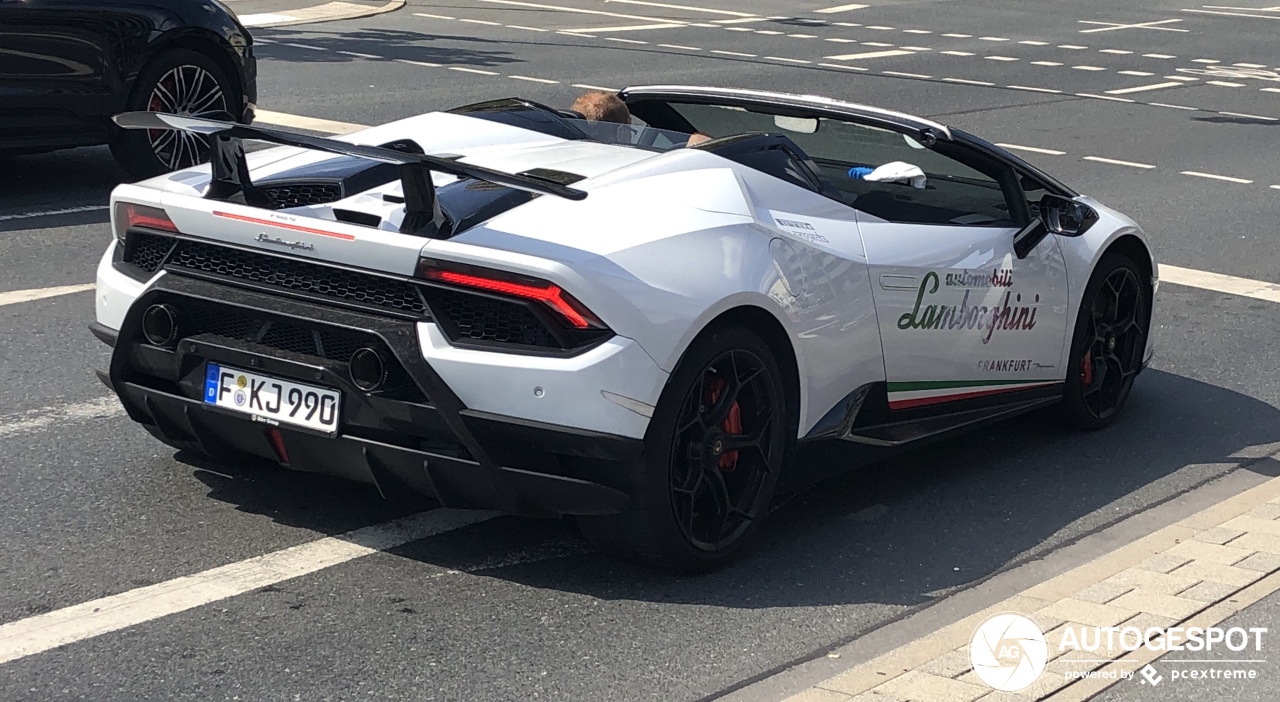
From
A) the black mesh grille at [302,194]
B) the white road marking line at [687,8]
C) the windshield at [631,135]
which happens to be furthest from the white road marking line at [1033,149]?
the white road marking line at [687,8]

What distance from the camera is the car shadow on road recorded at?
487cm

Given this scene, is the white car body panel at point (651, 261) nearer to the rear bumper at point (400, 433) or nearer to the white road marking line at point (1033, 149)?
the rear bumper at point (400, 433)

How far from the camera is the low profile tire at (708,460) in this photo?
4527 millimetres

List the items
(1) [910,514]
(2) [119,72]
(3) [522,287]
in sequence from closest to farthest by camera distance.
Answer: (3) [522,287], (1) [910,514], (2) [119,72]

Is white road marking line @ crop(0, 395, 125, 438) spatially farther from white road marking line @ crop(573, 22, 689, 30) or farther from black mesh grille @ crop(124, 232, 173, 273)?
white road marking line @ crop(573, 22, 689, 30)

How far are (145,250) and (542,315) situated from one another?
4.50ft

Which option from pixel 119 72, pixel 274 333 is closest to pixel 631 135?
pixel 274 333

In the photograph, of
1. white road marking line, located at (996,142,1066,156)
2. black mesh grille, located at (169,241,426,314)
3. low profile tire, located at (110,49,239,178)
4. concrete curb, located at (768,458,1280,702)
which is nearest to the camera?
concrete curb, located at (768,458,1280,702)

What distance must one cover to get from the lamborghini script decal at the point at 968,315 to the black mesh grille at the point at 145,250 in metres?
2.28

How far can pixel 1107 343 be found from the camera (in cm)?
671

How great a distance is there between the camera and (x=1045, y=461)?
635 centimetres

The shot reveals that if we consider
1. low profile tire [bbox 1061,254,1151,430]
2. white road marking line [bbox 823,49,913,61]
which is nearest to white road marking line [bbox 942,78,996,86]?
white road marking line [bbox 823,49,913,61]

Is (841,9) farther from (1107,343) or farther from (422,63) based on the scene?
(1107,343)

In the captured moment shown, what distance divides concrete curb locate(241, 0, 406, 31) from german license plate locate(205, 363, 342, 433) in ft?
56.5
